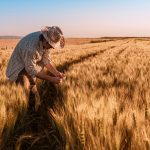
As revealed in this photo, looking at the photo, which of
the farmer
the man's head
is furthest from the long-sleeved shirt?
the man's head

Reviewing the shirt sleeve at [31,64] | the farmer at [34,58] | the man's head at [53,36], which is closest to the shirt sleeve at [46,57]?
the farmer at [34,58]

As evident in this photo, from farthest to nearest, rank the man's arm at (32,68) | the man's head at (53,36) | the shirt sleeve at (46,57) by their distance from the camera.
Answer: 1. the shirt sleeve at (46,57)
2. the man's arm at (32,68)
3. the man's head at (53,36)

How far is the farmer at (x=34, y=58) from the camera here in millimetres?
3959

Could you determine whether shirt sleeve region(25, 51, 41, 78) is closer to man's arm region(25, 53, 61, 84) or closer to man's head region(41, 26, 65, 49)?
man's arm region(25, 53, 61, 84)

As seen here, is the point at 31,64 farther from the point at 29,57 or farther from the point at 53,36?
the point at 53,36

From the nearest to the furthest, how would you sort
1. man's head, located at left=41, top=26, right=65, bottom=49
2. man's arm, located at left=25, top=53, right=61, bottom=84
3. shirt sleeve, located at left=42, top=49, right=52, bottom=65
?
man's head, located at left=41, top=26, right=65, bottom=49 < man's arm, located at left=25, top=53, right=61, bottom=84 < shirt sleeve, located at left=42, top=49, right=52, bottom=65

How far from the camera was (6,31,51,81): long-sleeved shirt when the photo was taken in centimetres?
425

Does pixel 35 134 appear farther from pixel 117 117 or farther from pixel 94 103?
Result: pixel 117 117

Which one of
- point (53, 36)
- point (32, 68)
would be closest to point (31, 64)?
point (32, 68)

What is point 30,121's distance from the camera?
10.4ft

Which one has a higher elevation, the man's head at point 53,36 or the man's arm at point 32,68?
the man's head at point 53,36

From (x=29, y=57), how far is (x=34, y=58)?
2.7 inches

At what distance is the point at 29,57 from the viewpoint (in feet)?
14.0

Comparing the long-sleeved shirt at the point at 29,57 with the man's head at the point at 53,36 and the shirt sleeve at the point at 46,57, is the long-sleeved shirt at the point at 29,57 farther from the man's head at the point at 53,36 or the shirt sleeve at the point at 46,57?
the man's head at the point at 53,36
